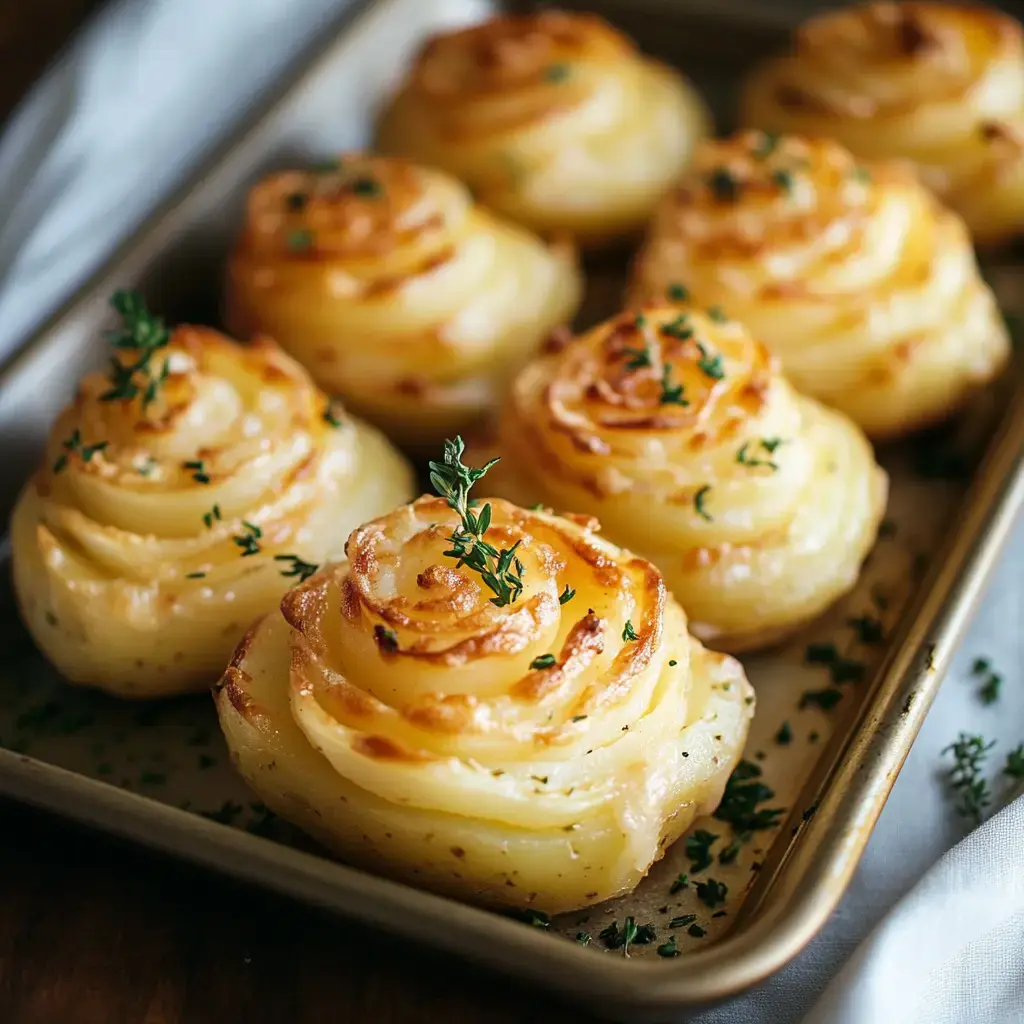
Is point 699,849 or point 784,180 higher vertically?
point 784,180

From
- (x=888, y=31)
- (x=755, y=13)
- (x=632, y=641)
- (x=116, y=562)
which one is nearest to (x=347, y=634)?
(x=632, y=641)

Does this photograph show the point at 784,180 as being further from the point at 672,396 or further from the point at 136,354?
the point at 136,354

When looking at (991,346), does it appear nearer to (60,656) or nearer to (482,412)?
(482,412)

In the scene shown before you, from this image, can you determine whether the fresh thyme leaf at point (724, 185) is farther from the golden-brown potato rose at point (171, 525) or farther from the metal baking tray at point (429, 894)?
the golden-brown potato rose at point (171, 525)

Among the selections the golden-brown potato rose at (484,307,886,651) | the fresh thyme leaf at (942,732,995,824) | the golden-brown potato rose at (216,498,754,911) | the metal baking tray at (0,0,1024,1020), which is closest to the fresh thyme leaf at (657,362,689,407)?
the golden-brown potato rose at (484,307,886,651)

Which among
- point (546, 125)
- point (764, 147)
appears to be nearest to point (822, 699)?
point (764, 147)

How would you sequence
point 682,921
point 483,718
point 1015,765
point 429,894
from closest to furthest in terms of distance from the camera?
1. point 429,894
2. point 483,718
3. point 682,921
4. point 1015,765

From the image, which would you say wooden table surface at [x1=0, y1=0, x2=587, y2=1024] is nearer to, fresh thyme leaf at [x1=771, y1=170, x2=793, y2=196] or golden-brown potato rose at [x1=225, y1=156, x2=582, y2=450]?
golden-brown potato rose at [x1=225, y1=156, x2=582, y2=450]
